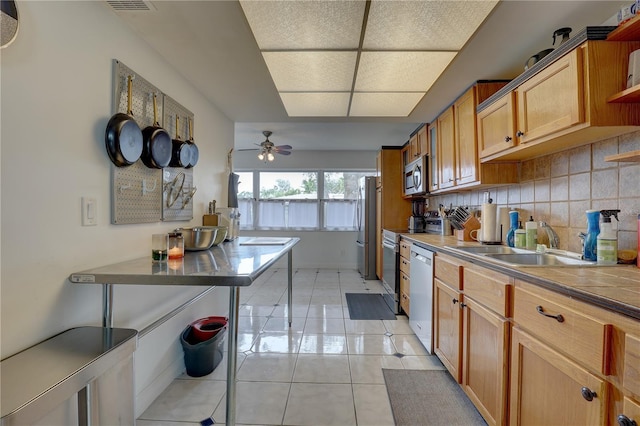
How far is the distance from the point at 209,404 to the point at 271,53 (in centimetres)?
228

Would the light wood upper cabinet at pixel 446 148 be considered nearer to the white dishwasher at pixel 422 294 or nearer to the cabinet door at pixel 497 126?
the cabinet door at pixel 497 126

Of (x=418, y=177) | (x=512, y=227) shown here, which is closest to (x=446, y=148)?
(x=418, y=177)

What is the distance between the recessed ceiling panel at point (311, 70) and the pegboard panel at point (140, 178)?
2.57 feet

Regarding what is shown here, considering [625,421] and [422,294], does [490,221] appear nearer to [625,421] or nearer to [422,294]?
[422,294]

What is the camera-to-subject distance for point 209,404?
174 centimetres

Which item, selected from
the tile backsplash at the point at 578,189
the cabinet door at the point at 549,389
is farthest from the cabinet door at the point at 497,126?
the cabinet door at the point at 549,389

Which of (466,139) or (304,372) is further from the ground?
(466,139)

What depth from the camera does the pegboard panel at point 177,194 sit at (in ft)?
6.35

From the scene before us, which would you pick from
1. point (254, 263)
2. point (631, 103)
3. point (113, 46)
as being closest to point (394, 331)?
point (254, 263)

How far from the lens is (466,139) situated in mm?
2443

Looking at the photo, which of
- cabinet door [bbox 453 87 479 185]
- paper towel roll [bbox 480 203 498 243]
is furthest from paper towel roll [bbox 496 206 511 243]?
cabinet door [bbox 453 87 479 185]

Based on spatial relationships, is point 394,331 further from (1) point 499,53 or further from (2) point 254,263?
(1) point 499,53

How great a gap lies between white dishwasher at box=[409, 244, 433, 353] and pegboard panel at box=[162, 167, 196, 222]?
6.58ft

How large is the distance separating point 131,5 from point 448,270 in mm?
2436
